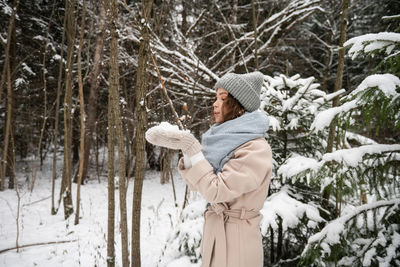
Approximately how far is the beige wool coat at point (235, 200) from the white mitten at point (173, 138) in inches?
3.5

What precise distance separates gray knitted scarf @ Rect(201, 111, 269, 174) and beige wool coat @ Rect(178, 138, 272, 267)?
0.13 feet

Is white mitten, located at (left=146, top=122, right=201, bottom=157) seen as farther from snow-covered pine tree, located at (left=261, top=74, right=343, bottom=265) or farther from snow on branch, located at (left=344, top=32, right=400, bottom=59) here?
snow-covered pine tree, located at (left=261, top=74, right=343, bottom=265)

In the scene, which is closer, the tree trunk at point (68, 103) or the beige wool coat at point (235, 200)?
the beige wool coat at point (235, 200)

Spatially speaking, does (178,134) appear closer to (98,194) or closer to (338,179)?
(338,179)

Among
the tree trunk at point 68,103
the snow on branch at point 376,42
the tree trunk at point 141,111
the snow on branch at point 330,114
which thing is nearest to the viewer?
the snow on branch at point 376,42

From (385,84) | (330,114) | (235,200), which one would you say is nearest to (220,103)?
(235,200)

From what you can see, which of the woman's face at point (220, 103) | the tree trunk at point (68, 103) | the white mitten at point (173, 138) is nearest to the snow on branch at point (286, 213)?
the woman's face at point (220, 103)

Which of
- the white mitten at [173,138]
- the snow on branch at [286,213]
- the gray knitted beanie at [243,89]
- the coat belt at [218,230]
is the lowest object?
the snow on branch at [286,213]

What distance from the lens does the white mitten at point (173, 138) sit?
1229 millimetres

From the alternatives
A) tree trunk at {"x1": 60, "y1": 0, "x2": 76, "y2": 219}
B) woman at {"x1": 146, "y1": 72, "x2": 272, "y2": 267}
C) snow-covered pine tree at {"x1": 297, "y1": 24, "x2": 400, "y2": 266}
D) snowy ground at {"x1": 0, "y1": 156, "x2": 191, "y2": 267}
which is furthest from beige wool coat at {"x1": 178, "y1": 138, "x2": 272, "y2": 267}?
tree trunk at {"x1": 60, "y1": 0, "x2": 76, "y2": 219}

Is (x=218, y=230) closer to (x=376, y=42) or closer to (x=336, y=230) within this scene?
(x=336, y=230)

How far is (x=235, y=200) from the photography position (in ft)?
4.57

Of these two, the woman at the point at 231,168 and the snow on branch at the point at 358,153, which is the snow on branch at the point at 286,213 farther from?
the woman at the point at 231,168

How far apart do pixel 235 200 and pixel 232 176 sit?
257 mm
